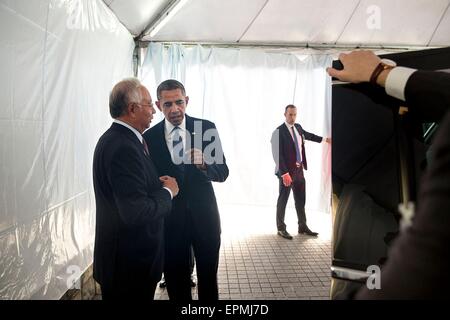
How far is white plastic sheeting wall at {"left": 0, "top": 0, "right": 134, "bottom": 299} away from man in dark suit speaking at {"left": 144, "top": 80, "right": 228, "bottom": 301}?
403 mm

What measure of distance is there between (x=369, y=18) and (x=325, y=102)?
88 centimetres

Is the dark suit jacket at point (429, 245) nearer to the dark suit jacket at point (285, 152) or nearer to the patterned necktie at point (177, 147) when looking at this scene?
the patterned necktie at point (177, 147)

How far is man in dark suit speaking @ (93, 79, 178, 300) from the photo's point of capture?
888 millimetres

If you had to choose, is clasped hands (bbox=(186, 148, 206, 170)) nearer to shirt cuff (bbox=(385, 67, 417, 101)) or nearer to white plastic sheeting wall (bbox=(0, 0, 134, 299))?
white plastic sheeting wall (bbox=(0, 0, 134, 299))

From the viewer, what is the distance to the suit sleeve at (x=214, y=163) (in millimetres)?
1262

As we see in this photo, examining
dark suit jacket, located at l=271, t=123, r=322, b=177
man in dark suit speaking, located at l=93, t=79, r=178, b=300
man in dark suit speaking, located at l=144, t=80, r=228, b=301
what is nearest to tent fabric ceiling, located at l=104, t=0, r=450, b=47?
dark suit jacket, located at l=271, t=123, r=322, b=177

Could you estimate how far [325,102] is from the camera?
3129 mm

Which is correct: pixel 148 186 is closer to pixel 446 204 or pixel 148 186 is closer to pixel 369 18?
pixel 446 204

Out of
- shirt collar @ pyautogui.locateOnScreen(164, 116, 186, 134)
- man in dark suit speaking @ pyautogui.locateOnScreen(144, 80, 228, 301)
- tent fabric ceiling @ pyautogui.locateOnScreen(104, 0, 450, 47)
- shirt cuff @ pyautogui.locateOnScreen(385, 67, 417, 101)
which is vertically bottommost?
man in dark suit speaking @ pyautogui.locateOnScreen(144, 80, 228, 301)

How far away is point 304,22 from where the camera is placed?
8.09 ft

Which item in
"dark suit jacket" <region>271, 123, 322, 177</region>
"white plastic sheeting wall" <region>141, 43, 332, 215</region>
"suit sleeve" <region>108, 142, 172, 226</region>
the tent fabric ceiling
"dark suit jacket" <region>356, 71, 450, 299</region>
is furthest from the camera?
"white plastic sheeting wall" <region>141, 43, 332, 215</region>

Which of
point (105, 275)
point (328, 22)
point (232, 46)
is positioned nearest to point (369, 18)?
point (328, 22)

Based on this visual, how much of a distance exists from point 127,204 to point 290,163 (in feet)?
6.25

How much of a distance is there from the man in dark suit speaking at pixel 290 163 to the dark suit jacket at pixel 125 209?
1.73 meters
